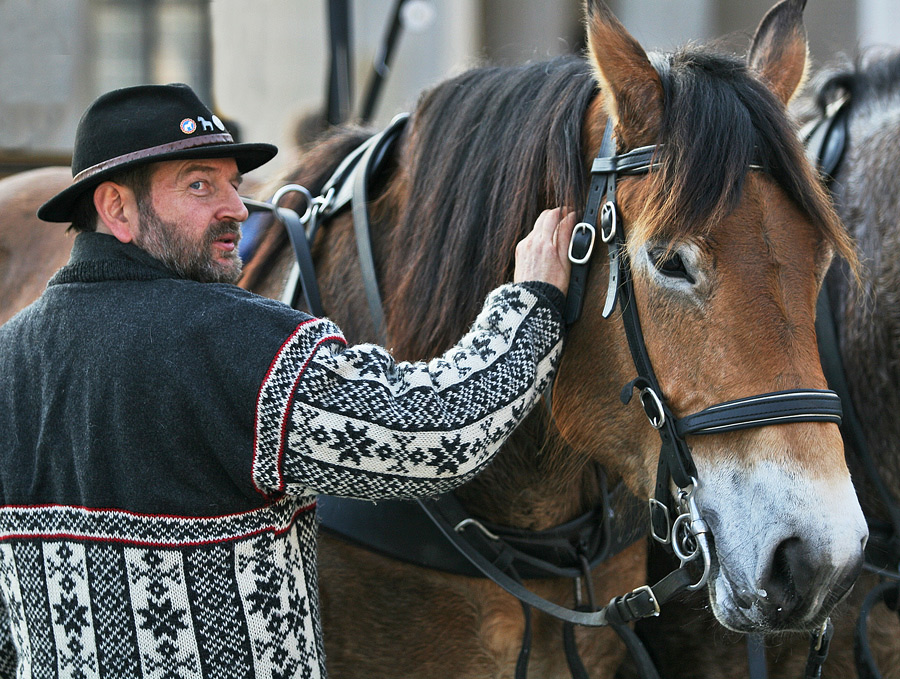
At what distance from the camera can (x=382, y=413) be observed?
4.74 feet

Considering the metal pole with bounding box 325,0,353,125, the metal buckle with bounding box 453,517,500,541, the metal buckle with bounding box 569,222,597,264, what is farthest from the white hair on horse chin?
the metal pole with bounding box 325,0,353,125

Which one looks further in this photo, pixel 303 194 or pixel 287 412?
pixel 303 194

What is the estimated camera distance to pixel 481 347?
5.08 feet

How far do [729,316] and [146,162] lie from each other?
0.93m

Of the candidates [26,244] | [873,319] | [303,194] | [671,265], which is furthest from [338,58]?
[671,265]

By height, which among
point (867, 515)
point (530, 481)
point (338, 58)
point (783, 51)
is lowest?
point (867, 515)

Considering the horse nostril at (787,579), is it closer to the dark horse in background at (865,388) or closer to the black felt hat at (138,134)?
the dark horse in background at (865,388)

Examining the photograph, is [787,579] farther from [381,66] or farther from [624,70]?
[381,66]

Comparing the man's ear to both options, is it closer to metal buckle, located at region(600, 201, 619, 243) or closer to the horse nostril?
metal buckle, located at region(600, 201, 619, 243)

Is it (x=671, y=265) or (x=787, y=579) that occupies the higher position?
(x=671, y=265)

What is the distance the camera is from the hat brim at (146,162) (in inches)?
61.1

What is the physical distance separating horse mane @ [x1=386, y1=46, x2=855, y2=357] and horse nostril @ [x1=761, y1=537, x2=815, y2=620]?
49cm

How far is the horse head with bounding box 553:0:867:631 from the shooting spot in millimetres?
1411

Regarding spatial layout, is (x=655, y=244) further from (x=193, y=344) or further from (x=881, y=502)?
(x=881, y=502)
